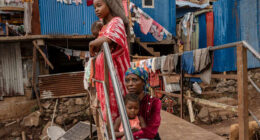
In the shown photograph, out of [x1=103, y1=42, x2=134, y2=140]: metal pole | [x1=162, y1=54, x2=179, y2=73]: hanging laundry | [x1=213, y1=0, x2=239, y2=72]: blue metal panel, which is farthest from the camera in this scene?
[x1=213, y1=0, x2=239, y2=72]: blue metal panel

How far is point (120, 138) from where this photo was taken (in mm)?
1756

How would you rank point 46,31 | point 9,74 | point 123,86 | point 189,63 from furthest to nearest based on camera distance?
point 9,74
point 46,31
point 189,63
point 123,86

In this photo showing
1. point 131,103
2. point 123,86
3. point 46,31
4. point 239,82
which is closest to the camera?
point 131,103

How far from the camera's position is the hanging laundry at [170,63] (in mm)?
4500

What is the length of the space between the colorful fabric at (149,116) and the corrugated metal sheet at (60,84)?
7802 mm

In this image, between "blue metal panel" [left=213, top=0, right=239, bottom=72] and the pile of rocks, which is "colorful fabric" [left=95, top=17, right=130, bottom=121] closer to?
the pile of rocks

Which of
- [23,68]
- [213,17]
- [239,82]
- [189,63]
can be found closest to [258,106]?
[213,17]

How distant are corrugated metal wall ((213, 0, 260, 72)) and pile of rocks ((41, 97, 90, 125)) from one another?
6.99 m

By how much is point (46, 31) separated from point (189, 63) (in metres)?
6.75

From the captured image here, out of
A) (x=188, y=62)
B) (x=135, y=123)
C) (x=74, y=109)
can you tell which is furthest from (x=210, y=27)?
(x=135, y=123)

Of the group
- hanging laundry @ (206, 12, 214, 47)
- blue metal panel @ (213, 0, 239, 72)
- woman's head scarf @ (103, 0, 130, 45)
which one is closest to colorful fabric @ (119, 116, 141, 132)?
woman's head scarf @ (103, 0, 130, 45)

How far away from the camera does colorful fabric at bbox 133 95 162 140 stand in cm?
181

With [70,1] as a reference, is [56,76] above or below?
below

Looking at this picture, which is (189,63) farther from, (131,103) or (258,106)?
(258,106)
